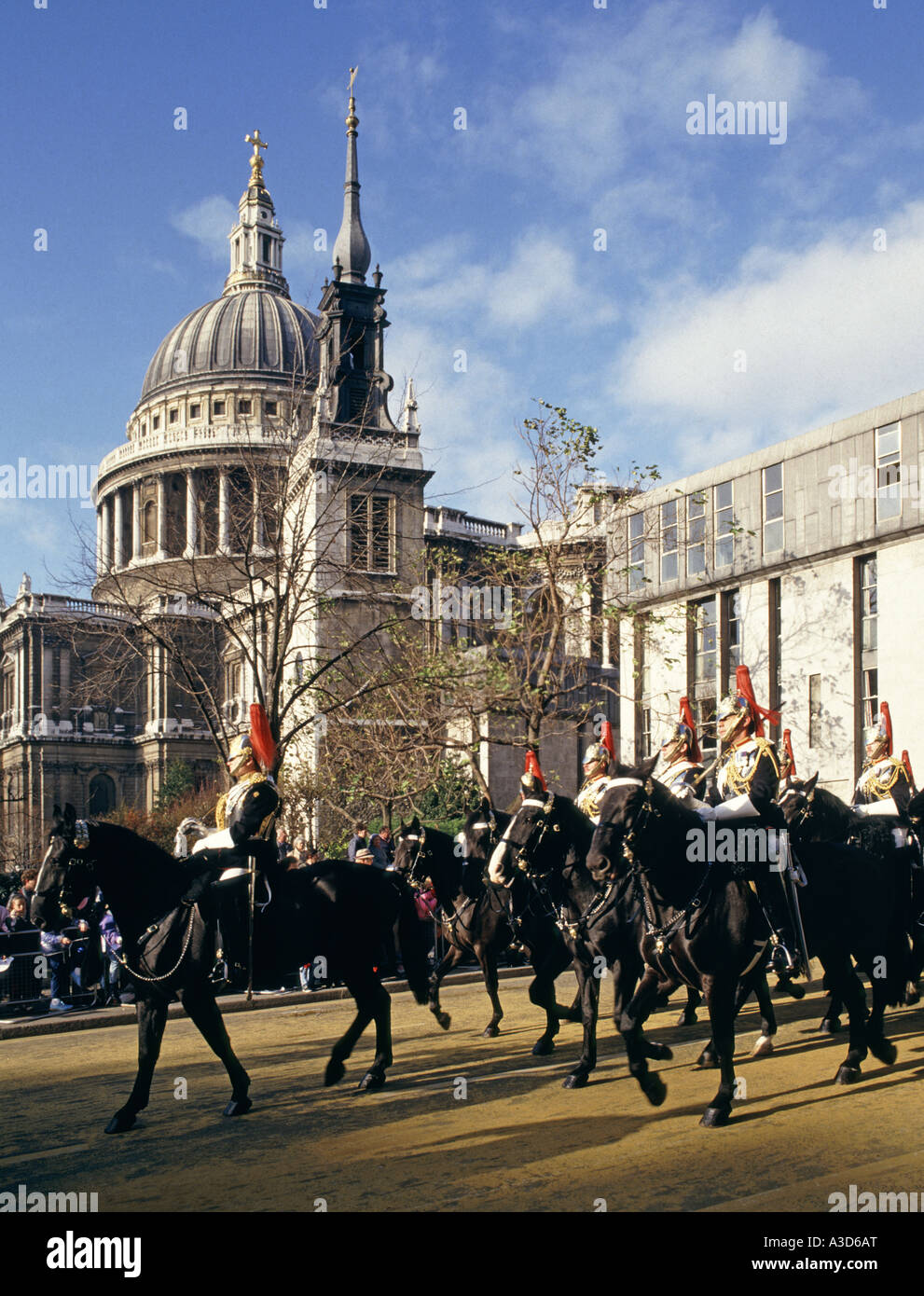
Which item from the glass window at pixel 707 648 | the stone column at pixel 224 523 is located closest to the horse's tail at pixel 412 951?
the stone column at pixel 224 523

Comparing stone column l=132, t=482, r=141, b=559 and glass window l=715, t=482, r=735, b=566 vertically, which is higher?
stone column l=132, t=482, r=141, b=559

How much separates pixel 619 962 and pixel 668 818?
2137 mm

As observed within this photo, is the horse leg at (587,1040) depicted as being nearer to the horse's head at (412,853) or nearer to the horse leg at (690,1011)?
the horse leg at (690,1011)

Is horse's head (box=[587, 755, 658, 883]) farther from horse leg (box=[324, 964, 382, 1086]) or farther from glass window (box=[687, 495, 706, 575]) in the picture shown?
glass window (box=[687, 495, 706, 575])

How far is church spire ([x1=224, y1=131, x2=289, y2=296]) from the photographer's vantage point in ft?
410

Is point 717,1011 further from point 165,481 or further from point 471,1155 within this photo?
point 165,481

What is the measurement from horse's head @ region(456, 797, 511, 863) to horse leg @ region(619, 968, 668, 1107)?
4.99 meters

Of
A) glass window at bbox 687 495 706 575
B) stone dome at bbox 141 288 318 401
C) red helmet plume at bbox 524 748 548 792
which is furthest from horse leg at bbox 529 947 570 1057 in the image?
stone dome at bbox 141 288 318 401

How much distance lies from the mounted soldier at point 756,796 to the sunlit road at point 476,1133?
1354 mm

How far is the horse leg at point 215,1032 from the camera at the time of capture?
35.9 feet

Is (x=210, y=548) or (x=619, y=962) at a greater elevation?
(x=210, y=548)

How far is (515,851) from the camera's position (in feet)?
41.1

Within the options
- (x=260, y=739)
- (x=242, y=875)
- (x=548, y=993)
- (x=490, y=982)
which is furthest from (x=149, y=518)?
(x=242, y=875)
